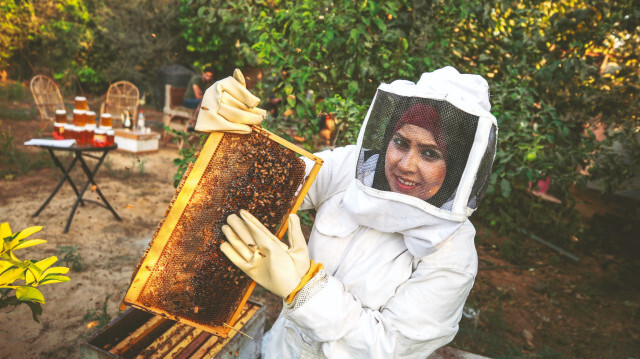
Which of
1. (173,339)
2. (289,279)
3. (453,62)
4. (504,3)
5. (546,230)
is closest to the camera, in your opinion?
(289,279)

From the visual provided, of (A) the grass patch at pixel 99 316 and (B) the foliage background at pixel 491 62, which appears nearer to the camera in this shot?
(B) the foliage background at pixel 491 62

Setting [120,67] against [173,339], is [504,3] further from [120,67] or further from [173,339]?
[120,67]

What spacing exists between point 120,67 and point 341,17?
15364mm

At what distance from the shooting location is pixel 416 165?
1.62m

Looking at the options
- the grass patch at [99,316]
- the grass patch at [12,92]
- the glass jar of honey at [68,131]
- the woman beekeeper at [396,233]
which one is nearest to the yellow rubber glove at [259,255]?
the woman beekeeper at [396,233]

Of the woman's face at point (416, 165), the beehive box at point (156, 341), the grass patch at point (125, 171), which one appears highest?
the woman's face at point (416, 165)

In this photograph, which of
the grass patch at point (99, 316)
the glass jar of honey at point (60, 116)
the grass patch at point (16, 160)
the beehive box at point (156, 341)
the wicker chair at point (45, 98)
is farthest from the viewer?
the wicker chair at point (45, 98)

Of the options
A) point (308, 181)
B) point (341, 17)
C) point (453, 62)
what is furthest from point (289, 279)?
point (453, 62)

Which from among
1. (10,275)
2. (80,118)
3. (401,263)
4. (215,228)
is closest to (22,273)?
(10,275)

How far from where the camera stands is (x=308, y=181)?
1.74 m

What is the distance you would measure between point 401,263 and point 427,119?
0.68 meters

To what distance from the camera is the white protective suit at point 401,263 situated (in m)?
1.53

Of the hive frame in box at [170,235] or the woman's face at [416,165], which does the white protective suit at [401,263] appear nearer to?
the woman's face at [416,165]

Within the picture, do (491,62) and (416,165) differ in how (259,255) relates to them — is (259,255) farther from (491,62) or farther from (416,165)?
(491,62)
